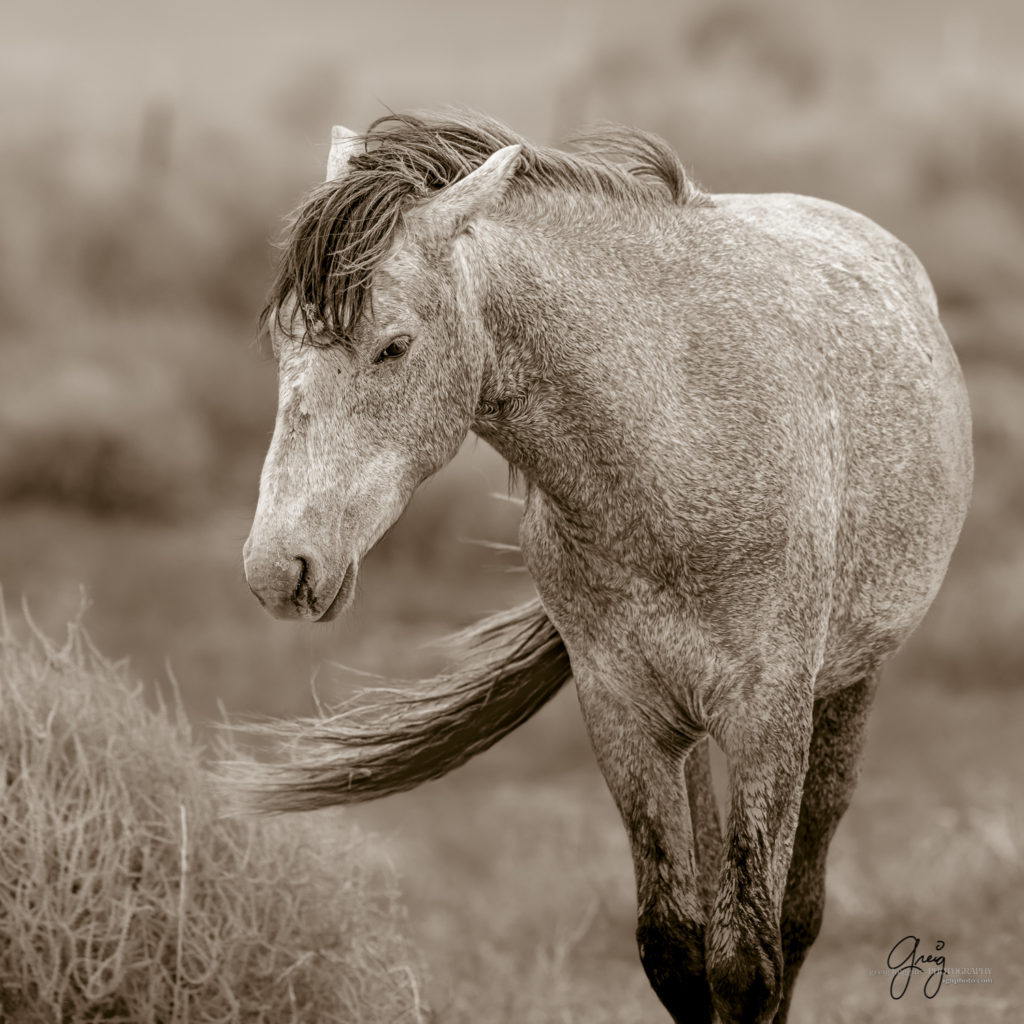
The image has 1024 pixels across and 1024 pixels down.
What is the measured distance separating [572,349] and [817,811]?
1901 millimetres

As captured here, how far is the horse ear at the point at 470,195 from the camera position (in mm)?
2936

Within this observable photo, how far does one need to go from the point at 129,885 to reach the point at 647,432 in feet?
7.34

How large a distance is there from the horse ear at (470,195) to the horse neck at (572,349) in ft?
0.30

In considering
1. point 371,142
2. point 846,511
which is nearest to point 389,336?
point 371,142

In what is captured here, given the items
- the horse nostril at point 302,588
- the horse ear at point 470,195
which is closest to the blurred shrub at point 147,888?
the horse nostril at point 302,588

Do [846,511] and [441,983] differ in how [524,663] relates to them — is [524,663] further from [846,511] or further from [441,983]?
[441,983]

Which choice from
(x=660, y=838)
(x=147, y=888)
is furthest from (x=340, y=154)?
(x=147, y=888)

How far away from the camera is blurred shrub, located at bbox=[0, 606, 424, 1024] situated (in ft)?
13.9

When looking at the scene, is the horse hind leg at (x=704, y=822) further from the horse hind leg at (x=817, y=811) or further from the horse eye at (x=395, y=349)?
the horse eye at (x=395, y=349)

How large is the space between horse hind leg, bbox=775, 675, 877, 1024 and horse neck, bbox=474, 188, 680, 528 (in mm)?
1447

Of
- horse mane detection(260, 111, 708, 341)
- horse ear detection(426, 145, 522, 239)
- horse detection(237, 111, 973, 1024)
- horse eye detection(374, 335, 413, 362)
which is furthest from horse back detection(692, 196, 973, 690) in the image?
horse eye detection(374, 335, 413, 362)

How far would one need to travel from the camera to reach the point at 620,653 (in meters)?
3.47

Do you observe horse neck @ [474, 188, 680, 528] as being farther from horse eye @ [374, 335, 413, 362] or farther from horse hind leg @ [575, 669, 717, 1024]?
horse hind leg @ [575, 669, 717, 1024]

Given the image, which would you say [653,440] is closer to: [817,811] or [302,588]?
[302,588]
